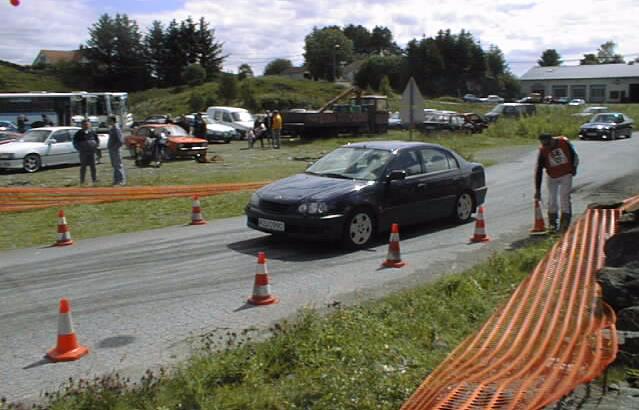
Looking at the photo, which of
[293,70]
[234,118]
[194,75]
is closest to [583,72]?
[293,70]

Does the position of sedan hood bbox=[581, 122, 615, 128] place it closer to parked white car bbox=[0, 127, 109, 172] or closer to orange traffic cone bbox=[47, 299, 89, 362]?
parked white car bbox=[0, 127, 109, 172]

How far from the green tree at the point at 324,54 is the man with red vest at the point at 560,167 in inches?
3776

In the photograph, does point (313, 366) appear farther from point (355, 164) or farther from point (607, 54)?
point (607, 54)

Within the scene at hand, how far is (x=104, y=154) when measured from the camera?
3209 centimetres

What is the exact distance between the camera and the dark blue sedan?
9445mm

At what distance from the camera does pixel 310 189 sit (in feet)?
32.0

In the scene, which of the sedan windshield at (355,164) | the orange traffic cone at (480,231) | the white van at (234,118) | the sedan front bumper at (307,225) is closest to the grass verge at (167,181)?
the white van at (234,118)

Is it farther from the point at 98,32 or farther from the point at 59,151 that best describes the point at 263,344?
the point at 98,32

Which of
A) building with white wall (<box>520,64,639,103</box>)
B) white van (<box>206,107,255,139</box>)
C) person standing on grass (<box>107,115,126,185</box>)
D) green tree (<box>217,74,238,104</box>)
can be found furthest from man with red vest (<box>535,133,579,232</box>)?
building with white wall (<box>520,64,639,103</box>)

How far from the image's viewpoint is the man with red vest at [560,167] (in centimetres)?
1027

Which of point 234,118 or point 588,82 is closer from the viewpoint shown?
point 234,118

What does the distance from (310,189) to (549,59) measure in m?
156

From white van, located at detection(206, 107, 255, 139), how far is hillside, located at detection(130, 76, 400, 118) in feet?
75.5

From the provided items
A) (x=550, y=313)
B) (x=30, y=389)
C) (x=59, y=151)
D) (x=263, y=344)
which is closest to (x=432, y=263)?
(x=550, y=313)
